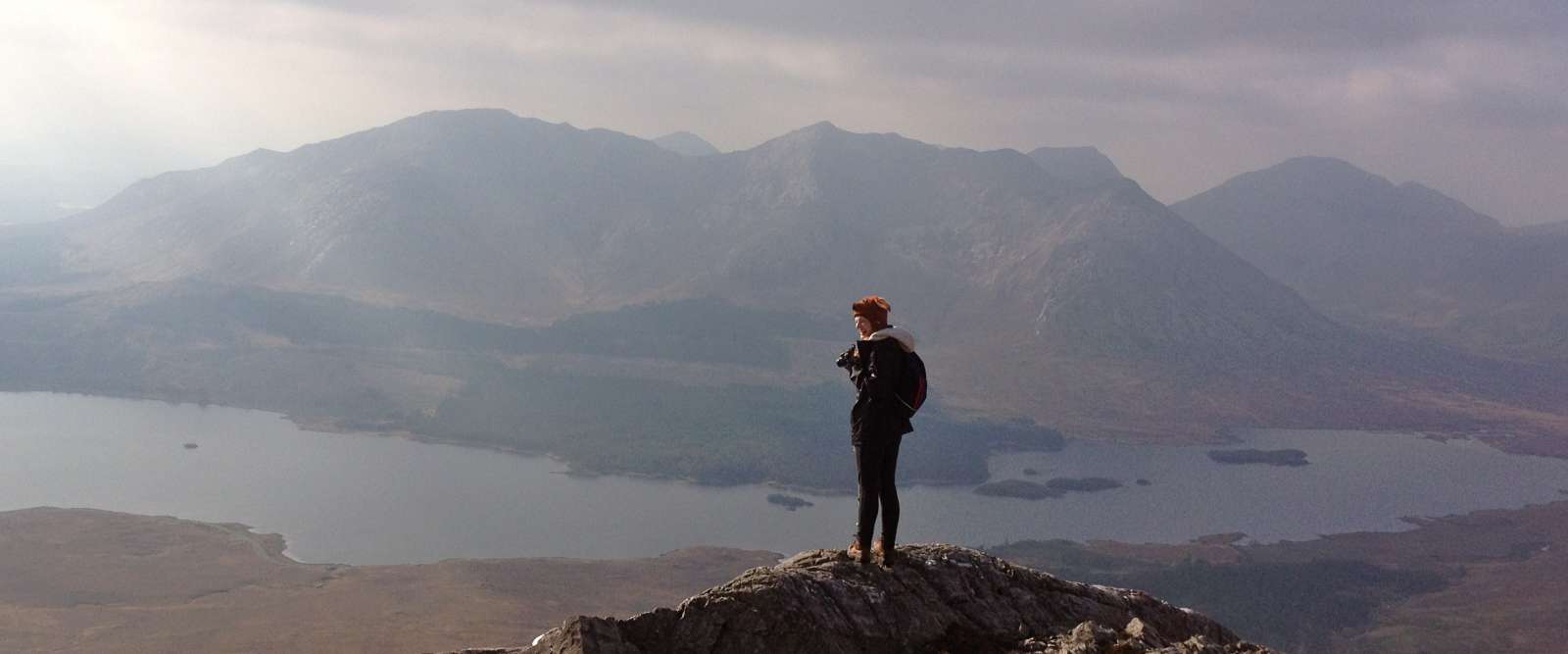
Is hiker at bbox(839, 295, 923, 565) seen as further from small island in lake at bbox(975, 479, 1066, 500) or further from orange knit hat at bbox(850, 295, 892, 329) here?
small island in lake at bbox(975, 479, 1066, 500)

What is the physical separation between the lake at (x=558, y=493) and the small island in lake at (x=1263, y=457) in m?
1.56

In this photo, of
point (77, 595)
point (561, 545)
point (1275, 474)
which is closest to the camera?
point (77, 595)

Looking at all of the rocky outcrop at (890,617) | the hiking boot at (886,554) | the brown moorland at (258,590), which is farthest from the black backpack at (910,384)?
the brown moorland at (258,590)

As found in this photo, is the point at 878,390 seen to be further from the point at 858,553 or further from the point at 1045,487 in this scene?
the point at 1045,487

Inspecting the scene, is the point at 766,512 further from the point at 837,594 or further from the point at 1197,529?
the point at 837,594

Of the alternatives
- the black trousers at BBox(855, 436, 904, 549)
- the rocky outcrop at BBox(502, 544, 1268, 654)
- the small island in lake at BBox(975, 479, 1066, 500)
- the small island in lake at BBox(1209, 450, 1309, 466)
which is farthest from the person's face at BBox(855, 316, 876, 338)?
the small island in lake at BBox(1209, 450, 1309, 466)

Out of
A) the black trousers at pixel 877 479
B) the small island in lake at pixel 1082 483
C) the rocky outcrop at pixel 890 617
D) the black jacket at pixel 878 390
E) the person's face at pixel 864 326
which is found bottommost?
the rocky outcrop at pixel 890 617

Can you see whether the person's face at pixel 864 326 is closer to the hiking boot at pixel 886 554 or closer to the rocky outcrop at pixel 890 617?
the hiking boot at pixel 886 554

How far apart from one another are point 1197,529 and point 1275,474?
1154 inches

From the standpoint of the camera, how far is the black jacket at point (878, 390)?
9.44m

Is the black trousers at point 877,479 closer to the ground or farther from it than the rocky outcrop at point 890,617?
farther from it

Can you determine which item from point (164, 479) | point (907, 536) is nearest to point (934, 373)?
point (907, 536)

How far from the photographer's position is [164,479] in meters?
99.9

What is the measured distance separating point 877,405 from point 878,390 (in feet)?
0.55
